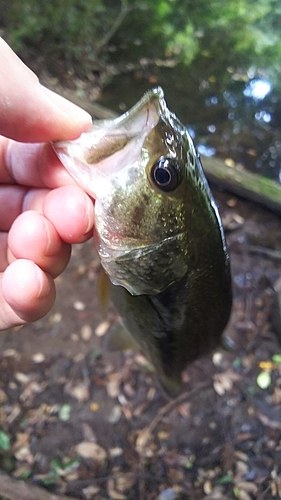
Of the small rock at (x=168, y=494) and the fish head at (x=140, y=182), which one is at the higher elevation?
the fish head at (x=140, y=182)

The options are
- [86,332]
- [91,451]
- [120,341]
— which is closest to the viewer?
[120,341]

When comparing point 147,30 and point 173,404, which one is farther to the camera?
point 147,30

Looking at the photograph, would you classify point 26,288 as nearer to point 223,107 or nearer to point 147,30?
point 223,107

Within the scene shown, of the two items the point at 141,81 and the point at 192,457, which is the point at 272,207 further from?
the point at 141,81

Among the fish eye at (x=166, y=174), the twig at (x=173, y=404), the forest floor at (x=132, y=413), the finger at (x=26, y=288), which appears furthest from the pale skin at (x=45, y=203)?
the twig at (x=173, y=404)

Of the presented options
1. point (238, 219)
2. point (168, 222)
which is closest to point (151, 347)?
point (168, 222)

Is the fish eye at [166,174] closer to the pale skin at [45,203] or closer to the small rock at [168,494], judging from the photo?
the pale skin at [45,203]

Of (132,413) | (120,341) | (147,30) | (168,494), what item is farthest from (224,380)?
(147,30)
